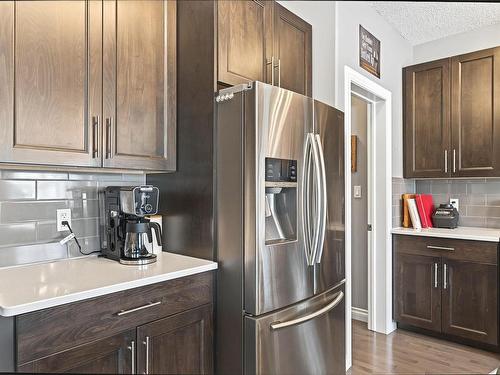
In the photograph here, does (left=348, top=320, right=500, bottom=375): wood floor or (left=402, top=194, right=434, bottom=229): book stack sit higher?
(left=402, top=194, right=434, bottom=229): book stack

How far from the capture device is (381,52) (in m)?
1.52

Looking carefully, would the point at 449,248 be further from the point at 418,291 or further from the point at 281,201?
the point at 281,201

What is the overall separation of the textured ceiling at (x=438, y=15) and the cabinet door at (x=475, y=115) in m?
0.61

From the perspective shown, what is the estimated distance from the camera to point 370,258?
2.36 meters

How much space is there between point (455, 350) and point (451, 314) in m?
0.20

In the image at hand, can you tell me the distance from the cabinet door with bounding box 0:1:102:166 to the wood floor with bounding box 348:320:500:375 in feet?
5.58

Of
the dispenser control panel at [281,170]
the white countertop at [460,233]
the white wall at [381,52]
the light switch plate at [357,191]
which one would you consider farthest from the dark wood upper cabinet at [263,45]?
the white countertop at [460,233]

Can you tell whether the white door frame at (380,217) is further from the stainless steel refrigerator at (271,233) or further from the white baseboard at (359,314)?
the stainless steel refrigerator at (271,233)

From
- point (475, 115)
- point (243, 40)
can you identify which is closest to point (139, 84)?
point (243, 40)

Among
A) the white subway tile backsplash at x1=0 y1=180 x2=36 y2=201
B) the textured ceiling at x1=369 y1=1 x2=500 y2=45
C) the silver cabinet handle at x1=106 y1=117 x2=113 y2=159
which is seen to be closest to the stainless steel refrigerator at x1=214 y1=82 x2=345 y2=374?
the silver cabinet handle at x1=106 y1=117 x2=113 y2=159

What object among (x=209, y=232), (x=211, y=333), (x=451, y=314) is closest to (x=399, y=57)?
(x=209, y=232)

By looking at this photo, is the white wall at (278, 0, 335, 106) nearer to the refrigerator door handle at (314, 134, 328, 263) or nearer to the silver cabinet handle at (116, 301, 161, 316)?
the refrigerator door handle at (314, 134, 328, 263)

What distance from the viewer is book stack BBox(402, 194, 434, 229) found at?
7.73ft

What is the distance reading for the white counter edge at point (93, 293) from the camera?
30.5 inches
